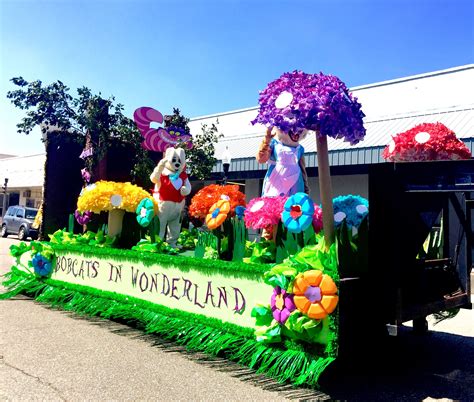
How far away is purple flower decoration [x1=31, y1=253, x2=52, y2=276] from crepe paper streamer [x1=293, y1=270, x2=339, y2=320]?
4256 millimetres

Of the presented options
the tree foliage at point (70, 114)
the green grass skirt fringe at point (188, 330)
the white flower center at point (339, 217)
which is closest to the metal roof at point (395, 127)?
the tree foliage at point (70, 114)

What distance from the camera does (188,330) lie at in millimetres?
3842

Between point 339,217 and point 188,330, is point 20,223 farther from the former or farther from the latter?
point 339,217

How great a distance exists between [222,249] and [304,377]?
161 cm

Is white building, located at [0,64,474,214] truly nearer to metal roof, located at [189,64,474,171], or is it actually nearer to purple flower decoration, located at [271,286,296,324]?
metal roof, located at [189,64,474,171]

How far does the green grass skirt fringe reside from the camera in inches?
117

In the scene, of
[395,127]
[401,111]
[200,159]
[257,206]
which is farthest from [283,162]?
[401,111]

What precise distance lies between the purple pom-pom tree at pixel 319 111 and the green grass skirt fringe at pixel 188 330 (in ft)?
2.76

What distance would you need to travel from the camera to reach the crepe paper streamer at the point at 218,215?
431 cm

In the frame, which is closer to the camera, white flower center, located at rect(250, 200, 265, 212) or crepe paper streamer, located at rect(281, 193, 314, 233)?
crepe paper streamer, located at rect(281, 193, 314, 233)

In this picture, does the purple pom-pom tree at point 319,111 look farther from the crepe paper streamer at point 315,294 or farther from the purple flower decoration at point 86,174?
the purple flower decoration at point 86,174

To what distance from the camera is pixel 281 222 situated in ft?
12.6

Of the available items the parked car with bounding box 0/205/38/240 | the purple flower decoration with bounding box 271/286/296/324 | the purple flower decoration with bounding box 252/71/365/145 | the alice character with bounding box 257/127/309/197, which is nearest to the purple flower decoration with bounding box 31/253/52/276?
the alice character with bounding box 257/127/309/197

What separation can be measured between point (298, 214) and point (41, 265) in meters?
4.05
